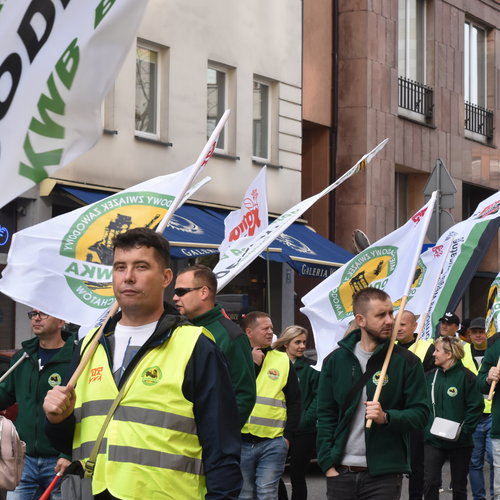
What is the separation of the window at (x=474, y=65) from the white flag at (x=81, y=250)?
24.7 m

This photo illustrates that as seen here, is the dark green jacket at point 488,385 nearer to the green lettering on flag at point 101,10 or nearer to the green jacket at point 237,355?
the green jacket at point 237,355

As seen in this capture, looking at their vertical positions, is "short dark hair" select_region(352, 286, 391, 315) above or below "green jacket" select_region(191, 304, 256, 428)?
above

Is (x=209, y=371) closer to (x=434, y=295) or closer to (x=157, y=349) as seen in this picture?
(x=157, y=349)

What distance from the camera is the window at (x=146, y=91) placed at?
20.7m

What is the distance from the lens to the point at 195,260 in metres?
21.8

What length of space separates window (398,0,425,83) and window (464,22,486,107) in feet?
8.88

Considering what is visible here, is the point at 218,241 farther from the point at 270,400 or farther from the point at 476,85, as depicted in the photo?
the point at 476,85

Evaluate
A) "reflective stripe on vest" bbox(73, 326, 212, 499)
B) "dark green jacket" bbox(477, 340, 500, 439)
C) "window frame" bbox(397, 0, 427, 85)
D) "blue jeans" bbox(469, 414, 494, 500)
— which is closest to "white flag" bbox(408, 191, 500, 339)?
"dark green jacket" bbox(477, 340, 500, 439)

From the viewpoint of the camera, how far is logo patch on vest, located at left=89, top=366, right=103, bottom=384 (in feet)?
16.6

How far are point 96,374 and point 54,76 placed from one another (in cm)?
145

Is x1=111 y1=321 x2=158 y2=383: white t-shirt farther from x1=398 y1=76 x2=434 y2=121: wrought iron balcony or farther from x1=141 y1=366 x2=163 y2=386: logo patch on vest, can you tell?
x1=398 y1=76 x2=434 y2=121: wrought iron balcony

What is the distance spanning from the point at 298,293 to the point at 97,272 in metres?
17.0

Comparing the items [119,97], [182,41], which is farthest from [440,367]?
[182,41]

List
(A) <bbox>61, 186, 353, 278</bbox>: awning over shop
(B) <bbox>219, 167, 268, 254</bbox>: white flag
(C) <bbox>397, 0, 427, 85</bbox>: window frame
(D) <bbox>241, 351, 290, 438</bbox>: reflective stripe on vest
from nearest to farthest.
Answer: (D) <bbox>241, 351, 290, 438</bbox>: reflective stripe on vest < (B) <bbox>219, 167, 268, 254</bbox>: white flag < (A) <bbox>61, 186, 353, 278</bbox>: awning over shop < (C) <bbox>397, 0, 427, 85</bbox>: window frame
